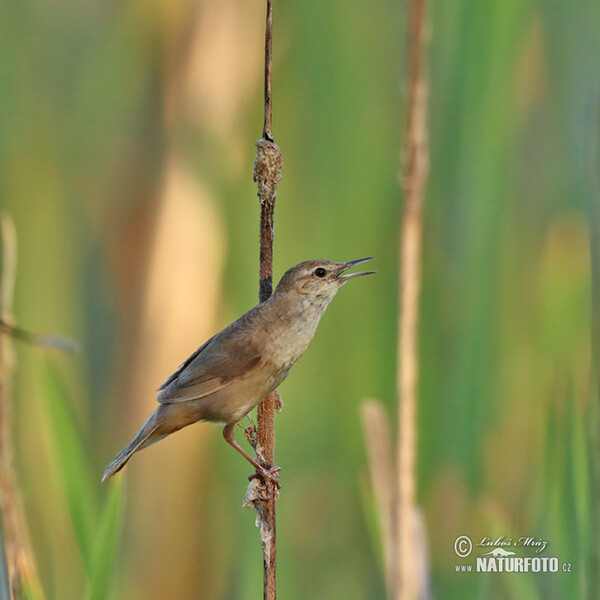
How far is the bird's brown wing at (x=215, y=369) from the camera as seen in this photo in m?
1.47

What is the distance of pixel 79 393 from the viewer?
2.13 meters

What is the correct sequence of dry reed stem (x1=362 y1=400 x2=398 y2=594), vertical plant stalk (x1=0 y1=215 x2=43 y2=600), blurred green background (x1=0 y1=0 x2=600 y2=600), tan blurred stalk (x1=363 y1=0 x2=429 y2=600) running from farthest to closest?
1. blurred green background (x1=0 y1=0 x2=600 y2=600)
2. dry reed stem (x1=362 y1=400 x2=398 y2=594)
3. vertical plant stalk (x1=0 y1=215 x2=43 y2=600)
4. tan blurred stalk (x1=363 y1=0 x2=429 y2=600)

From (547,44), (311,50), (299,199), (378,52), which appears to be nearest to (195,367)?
(299,199)

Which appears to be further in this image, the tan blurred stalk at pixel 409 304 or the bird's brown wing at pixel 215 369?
the bird's brown wing at pixel 215 369

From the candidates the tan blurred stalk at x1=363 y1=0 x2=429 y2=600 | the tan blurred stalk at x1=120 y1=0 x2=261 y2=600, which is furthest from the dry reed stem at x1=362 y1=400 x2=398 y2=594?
the tan blurred stalk at x1=120 y1=0 x2=261 y2=600

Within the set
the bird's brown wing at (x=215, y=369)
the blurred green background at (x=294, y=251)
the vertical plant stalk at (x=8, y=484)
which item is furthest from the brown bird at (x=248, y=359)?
the blurred green background at (x=294, y=251)

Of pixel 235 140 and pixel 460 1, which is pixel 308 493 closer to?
pixel 235 140

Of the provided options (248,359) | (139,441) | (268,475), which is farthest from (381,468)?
(139,441)

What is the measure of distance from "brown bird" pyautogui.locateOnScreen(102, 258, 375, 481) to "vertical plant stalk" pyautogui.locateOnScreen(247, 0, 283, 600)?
0.05m

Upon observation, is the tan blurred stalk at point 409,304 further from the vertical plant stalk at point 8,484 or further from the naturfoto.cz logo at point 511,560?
the vertical plant stalk at point 8,484

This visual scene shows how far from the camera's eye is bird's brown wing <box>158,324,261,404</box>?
1474 mm

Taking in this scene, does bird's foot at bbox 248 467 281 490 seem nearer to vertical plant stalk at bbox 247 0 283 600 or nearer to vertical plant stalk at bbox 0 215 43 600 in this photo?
vertical plant stalk at bbox 247 0 283 600

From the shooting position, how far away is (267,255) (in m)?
1.42

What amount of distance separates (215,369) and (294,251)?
2.04 feet
